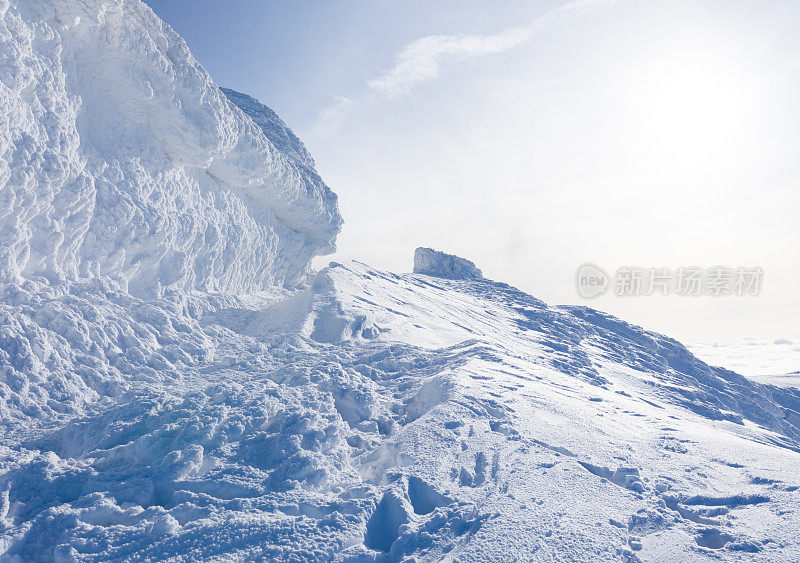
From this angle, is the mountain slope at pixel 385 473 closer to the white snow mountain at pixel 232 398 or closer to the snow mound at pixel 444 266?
the white snow mountain at pixel 232 398

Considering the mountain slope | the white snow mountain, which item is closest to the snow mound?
the white snow mountain

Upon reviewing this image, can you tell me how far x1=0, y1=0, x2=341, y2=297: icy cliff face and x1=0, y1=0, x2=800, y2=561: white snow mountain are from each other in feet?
0.16

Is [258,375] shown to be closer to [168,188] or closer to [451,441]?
[451,441]

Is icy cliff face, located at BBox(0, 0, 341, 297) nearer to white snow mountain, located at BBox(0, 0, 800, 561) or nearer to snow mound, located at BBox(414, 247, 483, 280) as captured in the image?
white snow mountain, located at BBox(0, 0, 800, 561)

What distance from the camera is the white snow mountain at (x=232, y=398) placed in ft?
16.0

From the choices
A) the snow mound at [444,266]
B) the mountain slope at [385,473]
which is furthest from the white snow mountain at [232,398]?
the snow mound at [444,266]

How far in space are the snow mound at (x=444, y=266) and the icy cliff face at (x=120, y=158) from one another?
1531 cm

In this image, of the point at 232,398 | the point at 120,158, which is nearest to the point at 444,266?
the point at 120,158

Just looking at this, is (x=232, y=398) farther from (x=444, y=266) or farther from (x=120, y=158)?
(x=444, y=266)

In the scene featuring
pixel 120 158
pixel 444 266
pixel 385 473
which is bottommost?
pixel 385 473

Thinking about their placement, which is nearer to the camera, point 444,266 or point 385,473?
point 385,473

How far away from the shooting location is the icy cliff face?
8625 mm

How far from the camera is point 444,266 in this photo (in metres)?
30.0

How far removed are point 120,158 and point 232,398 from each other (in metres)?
6.85
